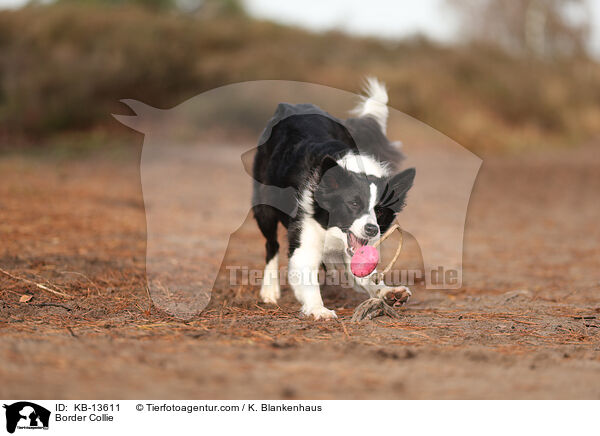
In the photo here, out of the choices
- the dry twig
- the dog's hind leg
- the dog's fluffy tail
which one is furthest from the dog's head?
the dry twig

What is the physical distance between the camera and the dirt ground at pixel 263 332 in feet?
9.00

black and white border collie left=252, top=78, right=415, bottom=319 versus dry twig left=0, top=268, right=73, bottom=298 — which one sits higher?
black and white border collie left=252, top=78, right=415, bottom=319

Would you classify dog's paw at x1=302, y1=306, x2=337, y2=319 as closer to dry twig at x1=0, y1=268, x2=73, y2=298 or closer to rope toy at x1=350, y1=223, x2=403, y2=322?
rope toy at x1=350, y1=223, x2=403, y2=322

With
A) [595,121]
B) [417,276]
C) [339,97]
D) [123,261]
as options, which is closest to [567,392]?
[417,276]

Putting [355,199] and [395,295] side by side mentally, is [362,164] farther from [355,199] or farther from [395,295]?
[395,295]

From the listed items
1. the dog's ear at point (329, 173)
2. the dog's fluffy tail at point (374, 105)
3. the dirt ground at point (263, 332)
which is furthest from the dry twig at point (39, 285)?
the dog's fluffy tail at point (374, 105)

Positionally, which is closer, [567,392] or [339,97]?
[567,392]

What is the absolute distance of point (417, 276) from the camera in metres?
6.14

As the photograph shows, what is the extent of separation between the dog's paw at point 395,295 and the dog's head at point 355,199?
47 centimetres

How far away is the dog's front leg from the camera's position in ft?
14.3

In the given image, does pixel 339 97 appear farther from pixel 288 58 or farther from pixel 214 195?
pixel 288 58

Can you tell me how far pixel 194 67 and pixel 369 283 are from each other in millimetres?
14385
